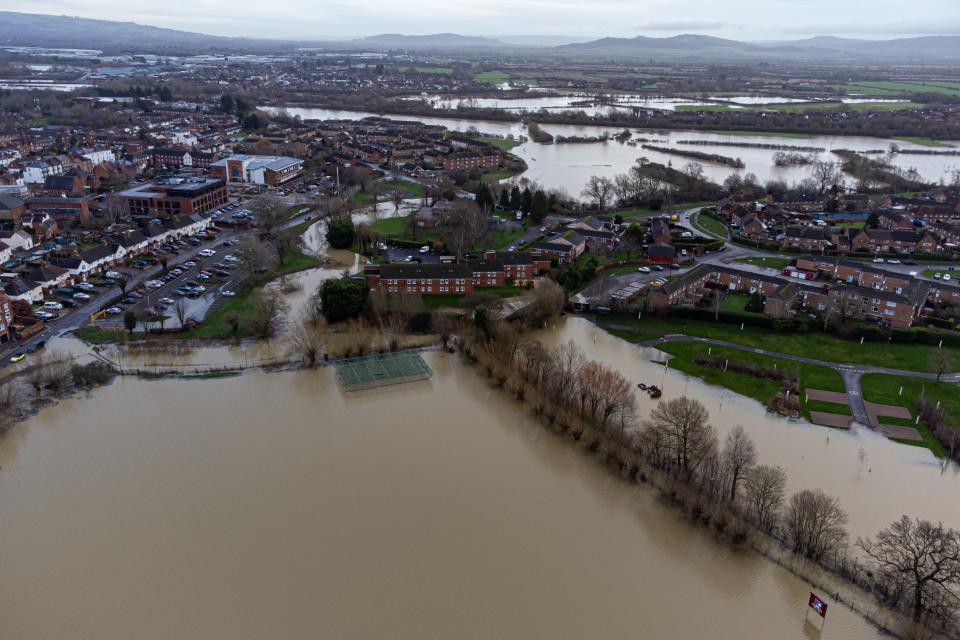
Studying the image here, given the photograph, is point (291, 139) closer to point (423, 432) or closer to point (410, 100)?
point (410, 100)

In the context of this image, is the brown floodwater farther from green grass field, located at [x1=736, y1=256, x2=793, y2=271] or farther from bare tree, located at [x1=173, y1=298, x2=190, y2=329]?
green grass field, located at [x1=736, y1=256, x2=793, y2=271]

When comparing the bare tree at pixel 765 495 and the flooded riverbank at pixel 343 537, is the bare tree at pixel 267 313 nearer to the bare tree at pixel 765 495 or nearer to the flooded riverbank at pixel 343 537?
the flooded riverbank at pixel 343 537

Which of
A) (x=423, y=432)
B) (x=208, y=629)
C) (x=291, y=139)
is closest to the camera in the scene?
(x=208, y=629)

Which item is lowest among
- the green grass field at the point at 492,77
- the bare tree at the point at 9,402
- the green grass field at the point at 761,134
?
the bare tree at the point at 9,402

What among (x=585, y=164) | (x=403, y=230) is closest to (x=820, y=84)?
(x=585, y=164)

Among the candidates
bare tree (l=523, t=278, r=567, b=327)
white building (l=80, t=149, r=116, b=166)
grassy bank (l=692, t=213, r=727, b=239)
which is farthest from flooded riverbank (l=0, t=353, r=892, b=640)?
white building (l=80, t=149, r=116, b=166)

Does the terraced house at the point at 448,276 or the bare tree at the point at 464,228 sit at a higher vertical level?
the bare tree at the point at 464,228

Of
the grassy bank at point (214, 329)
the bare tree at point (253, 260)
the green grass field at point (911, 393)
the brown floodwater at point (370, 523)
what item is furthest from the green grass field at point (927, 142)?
the grassy bank at point (214, 329)
